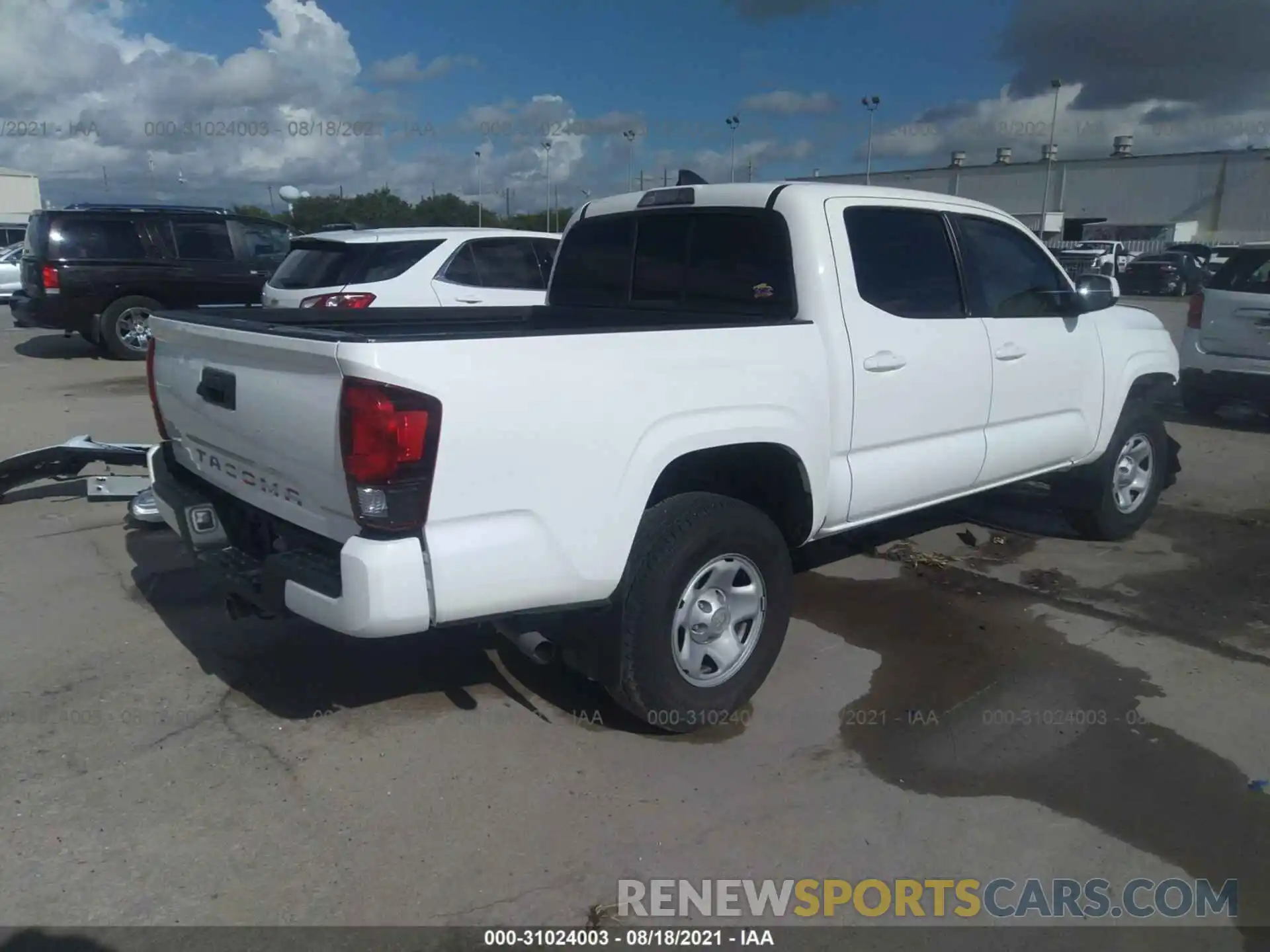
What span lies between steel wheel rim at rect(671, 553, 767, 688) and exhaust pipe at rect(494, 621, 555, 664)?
0.43 m

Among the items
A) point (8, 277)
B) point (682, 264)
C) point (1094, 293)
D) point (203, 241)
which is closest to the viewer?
point (682, 264)

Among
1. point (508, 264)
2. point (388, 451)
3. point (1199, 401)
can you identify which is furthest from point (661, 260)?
point (1199, 401)

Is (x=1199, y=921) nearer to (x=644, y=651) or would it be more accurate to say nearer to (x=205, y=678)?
(x=644, y=651)

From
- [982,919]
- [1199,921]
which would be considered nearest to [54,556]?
[982,919]

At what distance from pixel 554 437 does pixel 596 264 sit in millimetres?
2200

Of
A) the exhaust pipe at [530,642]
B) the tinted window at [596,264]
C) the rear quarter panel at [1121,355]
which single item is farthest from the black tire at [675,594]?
the rear quarter panel at [1121,355]

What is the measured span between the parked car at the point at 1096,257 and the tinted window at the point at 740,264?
2906cm

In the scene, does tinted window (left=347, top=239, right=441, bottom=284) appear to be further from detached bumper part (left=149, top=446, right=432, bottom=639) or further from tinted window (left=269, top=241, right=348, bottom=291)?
detached bumper part (left=149, top=446, right=432, bottom=639)

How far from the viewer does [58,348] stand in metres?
14.8

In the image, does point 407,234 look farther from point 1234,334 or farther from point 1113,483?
point 1234,334

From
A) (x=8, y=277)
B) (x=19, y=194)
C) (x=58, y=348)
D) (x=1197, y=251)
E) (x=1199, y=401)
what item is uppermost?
(x=19, y=194)

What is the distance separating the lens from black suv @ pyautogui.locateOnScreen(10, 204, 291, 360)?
12.5 m

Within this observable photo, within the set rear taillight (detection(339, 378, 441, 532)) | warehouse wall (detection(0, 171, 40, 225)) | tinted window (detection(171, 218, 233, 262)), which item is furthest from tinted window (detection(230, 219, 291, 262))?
warehouse wall (detection(0, 171, 40, 225))

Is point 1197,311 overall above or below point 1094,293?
below
